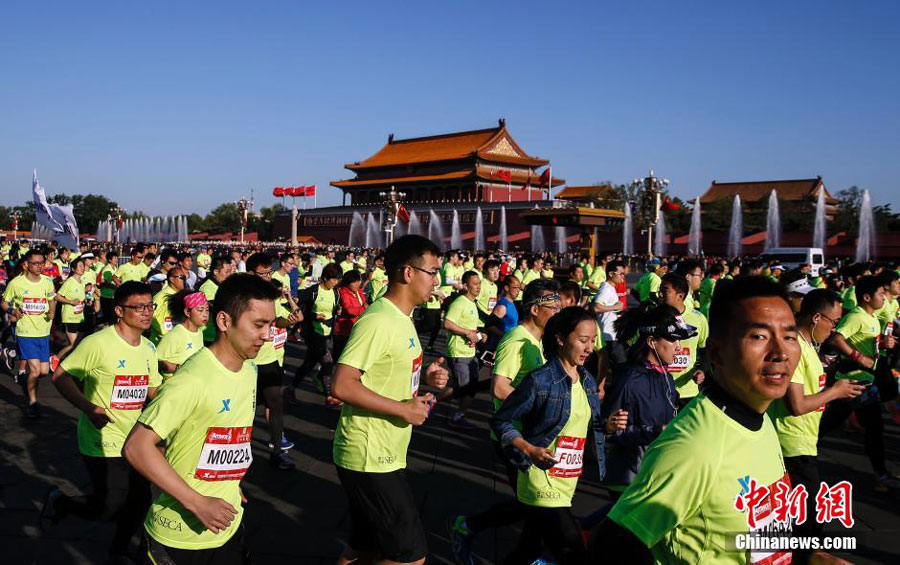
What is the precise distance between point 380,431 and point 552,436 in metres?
0.88

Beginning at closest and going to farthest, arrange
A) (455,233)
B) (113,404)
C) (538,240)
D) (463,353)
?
(113,404)
(463,353)
(538,240)
(455,233)

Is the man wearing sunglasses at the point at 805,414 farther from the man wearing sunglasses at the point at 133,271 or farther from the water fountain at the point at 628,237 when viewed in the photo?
the water fountain at the point at 628,237

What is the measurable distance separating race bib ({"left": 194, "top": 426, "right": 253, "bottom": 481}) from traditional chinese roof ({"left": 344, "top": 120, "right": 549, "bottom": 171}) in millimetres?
51455

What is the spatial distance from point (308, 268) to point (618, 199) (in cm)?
3704

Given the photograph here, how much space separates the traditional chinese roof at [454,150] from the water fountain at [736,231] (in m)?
17.6

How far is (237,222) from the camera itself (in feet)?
264

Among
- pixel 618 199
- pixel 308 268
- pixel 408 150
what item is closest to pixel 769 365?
pixel 308 268

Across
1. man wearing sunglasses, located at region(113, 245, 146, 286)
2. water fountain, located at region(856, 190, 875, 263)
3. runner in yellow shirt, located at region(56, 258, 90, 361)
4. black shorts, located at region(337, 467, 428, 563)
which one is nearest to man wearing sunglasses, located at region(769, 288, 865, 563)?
black shorts, located at region(337, 467, 428, 563)

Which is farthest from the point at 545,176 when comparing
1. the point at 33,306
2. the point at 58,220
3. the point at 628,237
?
the point at 33,306

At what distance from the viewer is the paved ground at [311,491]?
3.97m

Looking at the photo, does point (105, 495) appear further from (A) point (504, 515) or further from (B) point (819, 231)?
(B) point (819, 231)

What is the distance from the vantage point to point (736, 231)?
42.3m

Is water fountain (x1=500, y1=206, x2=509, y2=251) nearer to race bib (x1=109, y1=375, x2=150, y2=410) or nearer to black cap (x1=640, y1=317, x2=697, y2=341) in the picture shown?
black cap (x1=640, y1=317, x2=697, y2=341)

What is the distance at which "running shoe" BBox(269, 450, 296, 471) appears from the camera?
17.6ft
